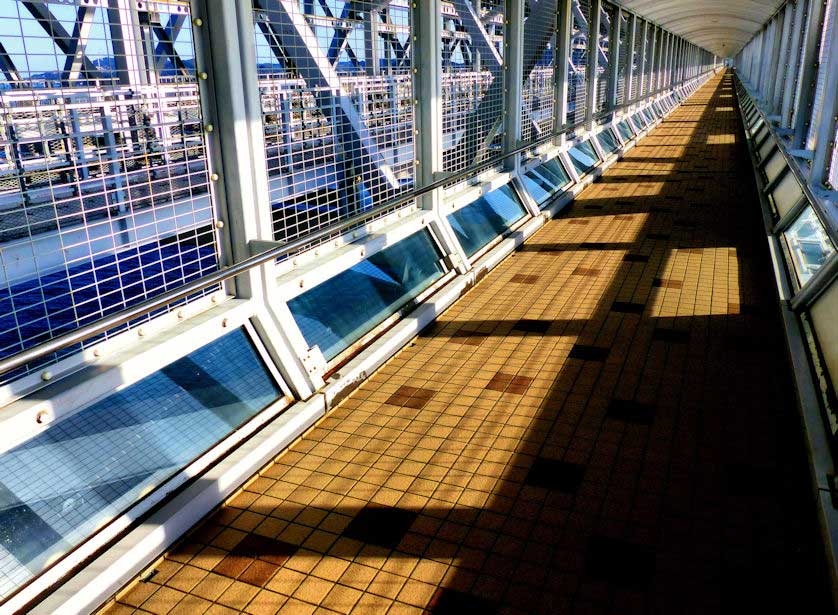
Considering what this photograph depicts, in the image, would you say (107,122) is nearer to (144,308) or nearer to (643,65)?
(144,308)

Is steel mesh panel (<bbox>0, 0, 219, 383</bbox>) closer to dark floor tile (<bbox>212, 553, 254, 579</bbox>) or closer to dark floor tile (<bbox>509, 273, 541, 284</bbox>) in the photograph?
dark floor tile (<bbox>212, 553, 254, 579</bbox>)

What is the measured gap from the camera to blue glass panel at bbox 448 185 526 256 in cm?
521

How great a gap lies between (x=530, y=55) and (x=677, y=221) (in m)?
2.15

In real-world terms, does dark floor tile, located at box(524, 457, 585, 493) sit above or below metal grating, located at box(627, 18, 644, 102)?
below

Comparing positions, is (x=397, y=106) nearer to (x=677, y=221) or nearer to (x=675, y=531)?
(x=675, y=531)

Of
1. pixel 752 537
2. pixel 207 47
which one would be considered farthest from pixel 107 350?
pixel 752 537

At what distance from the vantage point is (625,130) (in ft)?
41.3

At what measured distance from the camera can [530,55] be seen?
6801 mm

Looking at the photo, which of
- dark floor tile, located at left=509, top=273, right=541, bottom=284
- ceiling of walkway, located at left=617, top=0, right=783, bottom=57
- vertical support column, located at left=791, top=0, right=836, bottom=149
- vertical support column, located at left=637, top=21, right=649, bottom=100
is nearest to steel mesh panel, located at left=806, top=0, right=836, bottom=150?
vertical support column, located at left=791, top=0, right=836, bottom=149

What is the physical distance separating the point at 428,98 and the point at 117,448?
297cm

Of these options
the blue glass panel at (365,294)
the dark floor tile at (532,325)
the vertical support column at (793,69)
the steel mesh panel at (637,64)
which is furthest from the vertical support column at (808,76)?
the steel mesh panel at (637,64)

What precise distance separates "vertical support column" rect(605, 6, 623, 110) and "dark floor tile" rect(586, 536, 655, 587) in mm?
9717

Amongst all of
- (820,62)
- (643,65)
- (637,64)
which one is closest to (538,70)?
(820,62)

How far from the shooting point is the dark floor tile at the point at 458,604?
195 cm
